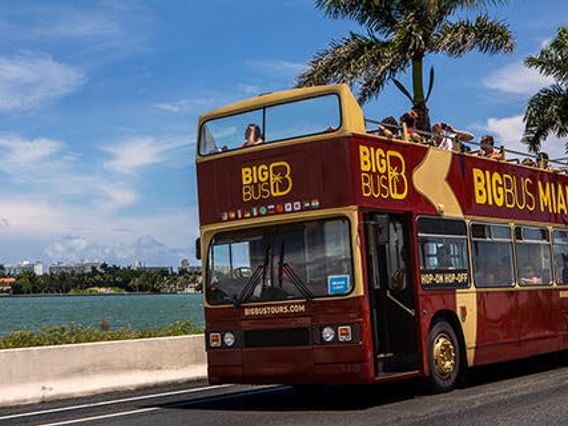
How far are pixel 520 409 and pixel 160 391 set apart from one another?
628 centimetres

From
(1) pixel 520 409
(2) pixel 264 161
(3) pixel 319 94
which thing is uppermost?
(3) pixel 319 94

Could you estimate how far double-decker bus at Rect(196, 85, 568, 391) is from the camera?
35.0 ft

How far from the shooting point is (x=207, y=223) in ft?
38.8

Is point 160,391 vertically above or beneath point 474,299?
beneath

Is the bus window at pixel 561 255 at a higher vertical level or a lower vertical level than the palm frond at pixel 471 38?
lower

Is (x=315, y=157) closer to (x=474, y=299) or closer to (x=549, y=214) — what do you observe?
(x=474, y=299)

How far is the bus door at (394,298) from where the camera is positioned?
442 inches

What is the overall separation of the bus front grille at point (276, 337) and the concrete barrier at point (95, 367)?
12.6ft

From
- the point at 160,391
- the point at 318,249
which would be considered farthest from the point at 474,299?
the point at 160,391

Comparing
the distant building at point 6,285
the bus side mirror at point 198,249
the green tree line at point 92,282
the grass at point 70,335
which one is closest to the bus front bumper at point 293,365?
the bus side mirror at point 198,249

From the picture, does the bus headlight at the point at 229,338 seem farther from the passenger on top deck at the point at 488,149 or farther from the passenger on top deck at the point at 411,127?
the passenger on top deck at the point at 488,149

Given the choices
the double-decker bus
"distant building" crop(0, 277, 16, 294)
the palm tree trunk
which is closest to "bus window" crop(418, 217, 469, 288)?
the double-decker bus

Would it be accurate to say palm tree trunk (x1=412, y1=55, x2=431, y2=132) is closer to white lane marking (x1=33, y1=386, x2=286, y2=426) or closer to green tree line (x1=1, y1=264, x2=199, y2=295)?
white lane marking (x1=33, y1=386, x2=286, y2=426)

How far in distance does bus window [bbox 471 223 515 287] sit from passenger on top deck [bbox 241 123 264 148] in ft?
11.6
